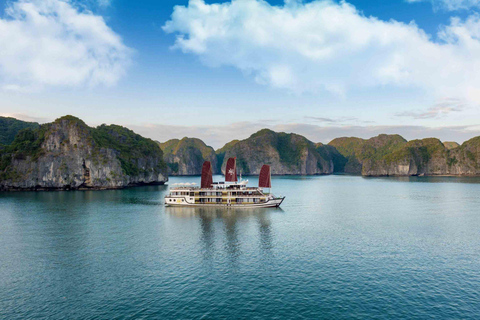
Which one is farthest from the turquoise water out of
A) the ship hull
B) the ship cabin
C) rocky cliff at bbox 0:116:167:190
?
rocky cliff at bbox 0:116:167:190

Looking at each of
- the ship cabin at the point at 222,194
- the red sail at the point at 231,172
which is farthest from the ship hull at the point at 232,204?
the red sail at the point at 231,172

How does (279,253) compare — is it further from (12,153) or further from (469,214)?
(12,153)

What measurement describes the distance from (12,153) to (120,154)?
5415 centimetres

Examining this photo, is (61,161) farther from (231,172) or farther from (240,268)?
(240,268)

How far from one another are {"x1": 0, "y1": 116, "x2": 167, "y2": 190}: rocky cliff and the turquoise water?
89.8 m

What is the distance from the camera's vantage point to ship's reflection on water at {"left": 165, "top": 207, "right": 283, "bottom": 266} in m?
49.8

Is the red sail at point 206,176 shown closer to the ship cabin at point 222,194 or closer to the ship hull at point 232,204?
the ship cabin at point 222,194

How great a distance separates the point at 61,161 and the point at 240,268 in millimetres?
153224

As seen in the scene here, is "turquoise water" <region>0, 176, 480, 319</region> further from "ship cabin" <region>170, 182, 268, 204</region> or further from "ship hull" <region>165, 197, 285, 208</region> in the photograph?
"ship cabin" <region>170, 182, 268, 204</region>

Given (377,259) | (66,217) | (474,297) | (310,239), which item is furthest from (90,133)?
(474,297)

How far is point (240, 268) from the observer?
40.7 m

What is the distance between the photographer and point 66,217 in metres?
77.2

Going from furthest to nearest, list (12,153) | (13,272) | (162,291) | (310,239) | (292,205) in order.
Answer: (12,153) < (292,205) < (310,239) < (13,272) < (162,291)

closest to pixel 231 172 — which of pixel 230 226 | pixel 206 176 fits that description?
pixel 206 176
